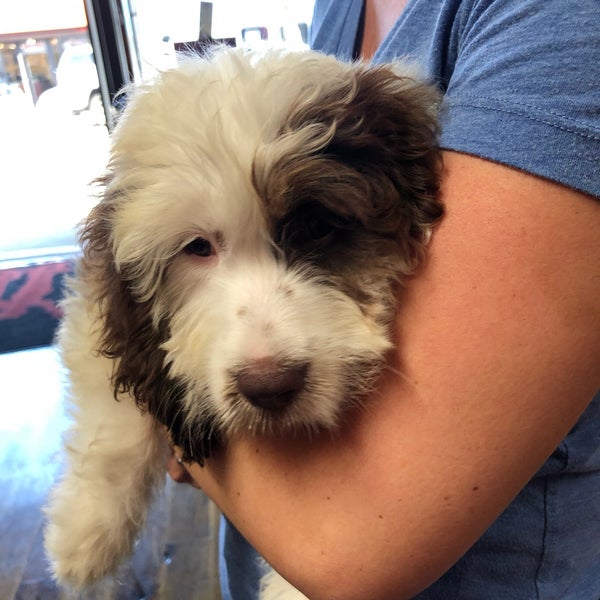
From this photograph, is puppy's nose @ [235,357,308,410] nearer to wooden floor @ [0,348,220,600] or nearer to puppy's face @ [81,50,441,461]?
puppy's face @ [81,50,441,461]

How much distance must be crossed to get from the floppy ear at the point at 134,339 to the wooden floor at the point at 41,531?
0.96 metres

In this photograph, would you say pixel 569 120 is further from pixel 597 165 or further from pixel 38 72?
pixel 38 72

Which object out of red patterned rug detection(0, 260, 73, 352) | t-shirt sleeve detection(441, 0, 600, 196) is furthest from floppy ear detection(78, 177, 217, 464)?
red patterned rug detection(0, 260, 73, 352)

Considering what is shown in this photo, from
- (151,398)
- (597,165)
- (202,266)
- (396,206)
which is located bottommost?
(151,398)

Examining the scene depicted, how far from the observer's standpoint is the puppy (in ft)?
2.60

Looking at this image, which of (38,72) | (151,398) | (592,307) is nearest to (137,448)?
(151,398)

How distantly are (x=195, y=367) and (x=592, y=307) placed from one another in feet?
1.53

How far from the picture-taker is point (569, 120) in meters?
0.64

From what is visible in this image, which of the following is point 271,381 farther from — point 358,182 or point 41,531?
point 41,531

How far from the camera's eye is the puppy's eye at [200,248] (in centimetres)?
89

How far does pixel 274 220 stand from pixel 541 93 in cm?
33

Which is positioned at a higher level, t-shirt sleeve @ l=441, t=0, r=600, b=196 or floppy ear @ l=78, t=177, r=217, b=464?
t-shirt sleeve @ l=441, t=0, r=600, b=196

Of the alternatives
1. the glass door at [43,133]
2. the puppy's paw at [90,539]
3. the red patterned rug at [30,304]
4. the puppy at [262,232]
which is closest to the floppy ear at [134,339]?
the puppy at [262,232]

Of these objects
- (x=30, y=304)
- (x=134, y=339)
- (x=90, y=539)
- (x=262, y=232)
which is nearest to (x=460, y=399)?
(x=262, y=232)
